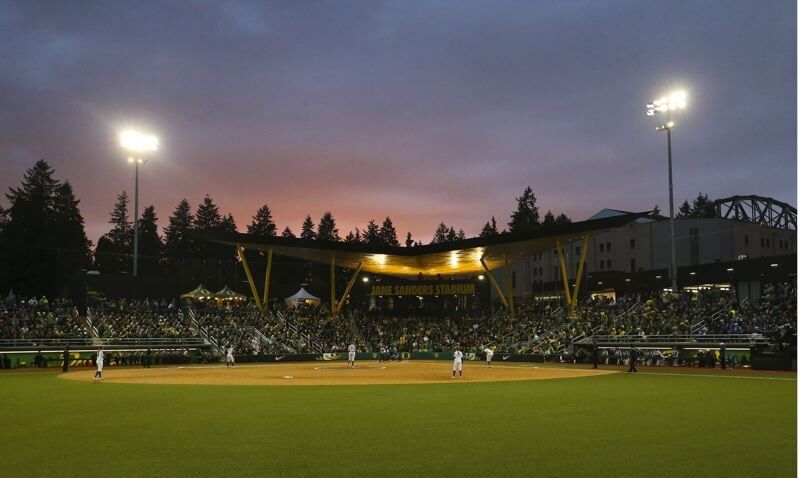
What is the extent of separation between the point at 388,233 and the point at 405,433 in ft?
428

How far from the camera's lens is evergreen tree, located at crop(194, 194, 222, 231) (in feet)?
420

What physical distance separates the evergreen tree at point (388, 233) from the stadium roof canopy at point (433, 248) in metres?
69.9

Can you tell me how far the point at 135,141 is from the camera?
59.6 m

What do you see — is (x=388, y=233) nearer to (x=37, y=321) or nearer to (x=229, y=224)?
(x=229, y=224)

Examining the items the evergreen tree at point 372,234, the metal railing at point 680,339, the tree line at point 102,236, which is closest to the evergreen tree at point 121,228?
the tree line at point 102,236

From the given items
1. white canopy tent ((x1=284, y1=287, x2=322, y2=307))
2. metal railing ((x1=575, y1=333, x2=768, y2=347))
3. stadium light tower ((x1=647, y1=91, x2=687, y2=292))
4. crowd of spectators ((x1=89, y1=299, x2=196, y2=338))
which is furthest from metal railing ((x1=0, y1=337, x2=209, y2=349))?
stadium light tower ((x1=647, y1=91, x2=687, y2=292))

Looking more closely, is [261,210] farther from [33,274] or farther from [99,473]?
[99,473]

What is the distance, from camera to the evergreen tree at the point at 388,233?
5655 inches

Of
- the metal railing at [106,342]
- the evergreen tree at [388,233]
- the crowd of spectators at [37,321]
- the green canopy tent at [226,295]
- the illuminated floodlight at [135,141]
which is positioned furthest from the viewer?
the evergreen tree at [388,233]

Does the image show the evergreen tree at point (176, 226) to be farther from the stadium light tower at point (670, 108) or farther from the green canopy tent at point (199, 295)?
the stadium light tower at point (670, 108)

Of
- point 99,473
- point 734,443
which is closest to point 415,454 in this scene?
point 99,473

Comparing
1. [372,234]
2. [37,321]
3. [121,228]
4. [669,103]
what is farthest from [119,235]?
[669,103]

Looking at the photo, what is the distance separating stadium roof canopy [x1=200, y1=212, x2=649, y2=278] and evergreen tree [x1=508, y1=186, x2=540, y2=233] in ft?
212

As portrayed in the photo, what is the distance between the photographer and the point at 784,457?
1075 cm
